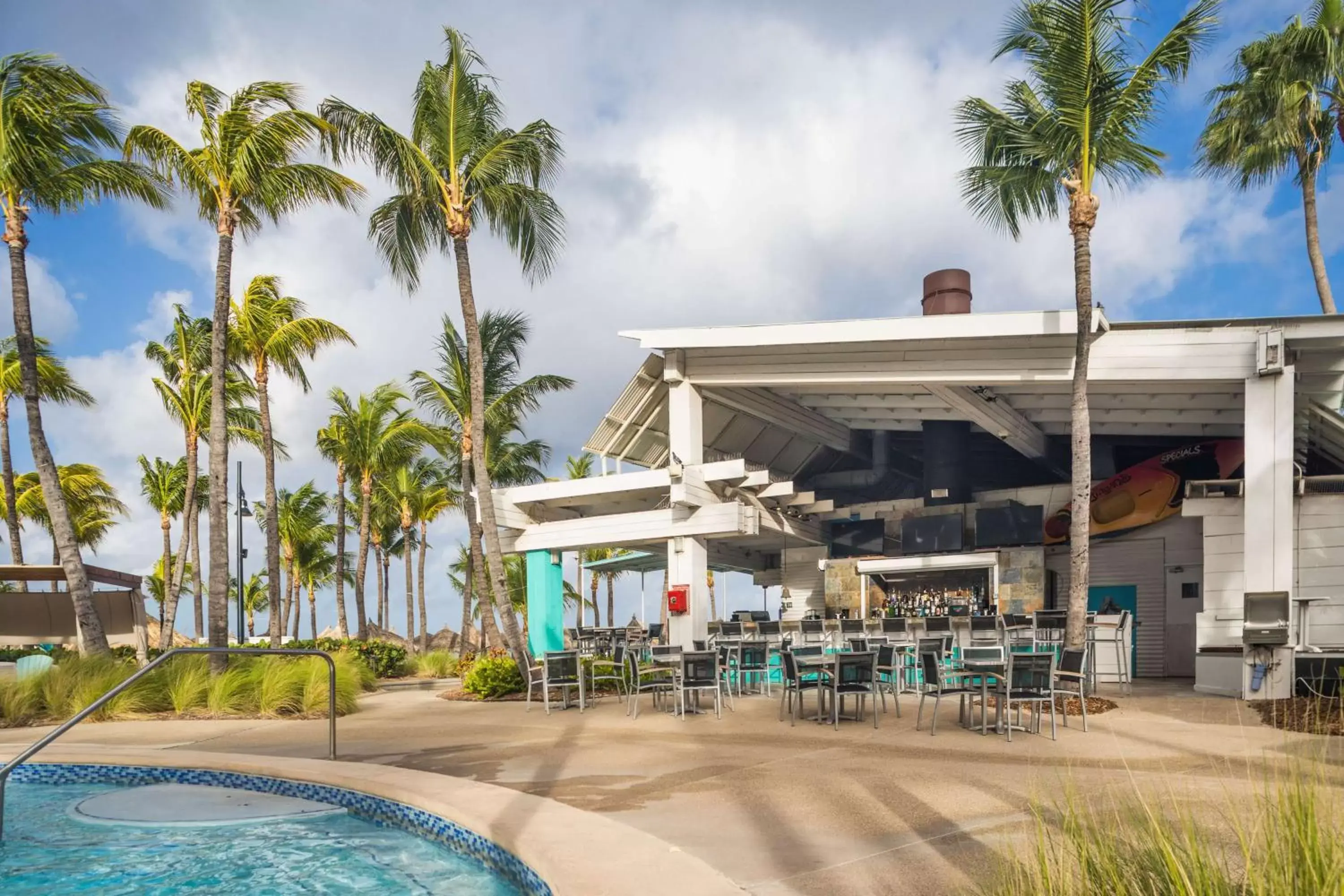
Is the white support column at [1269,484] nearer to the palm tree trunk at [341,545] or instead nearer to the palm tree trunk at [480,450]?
the palm tree trunk at [480,450]

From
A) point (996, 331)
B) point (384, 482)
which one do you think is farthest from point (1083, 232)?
point (384, 482)

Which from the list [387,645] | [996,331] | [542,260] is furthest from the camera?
[387,645]

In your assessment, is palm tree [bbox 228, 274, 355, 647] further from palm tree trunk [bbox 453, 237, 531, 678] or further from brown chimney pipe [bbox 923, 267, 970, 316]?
brown chimney pipe [bbox 923, 267, 970, 316]

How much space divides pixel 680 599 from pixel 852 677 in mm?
7275

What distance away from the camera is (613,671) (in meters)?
15.3

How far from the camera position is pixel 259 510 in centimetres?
4472

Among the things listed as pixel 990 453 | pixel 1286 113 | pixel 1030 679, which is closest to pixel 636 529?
pixel 990 453

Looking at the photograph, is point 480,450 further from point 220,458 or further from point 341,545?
point 341,545

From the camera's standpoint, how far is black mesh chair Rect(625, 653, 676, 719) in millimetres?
11430

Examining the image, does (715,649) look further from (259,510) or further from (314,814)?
(259,510)

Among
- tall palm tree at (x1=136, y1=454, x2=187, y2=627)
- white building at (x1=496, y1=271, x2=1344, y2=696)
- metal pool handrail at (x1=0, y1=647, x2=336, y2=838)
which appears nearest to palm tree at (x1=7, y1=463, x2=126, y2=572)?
tall palm tree at (x1=136, y1=454, x2=187, y2=627)

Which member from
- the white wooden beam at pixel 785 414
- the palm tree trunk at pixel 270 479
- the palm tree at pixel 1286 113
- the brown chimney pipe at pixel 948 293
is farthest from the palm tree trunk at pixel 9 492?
the palm tree at pixel 1286 113

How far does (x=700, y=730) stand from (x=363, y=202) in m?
11.5

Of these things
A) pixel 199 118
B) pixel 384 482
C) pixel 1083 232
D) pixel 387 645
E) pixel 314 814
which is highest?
pixel 199 118
